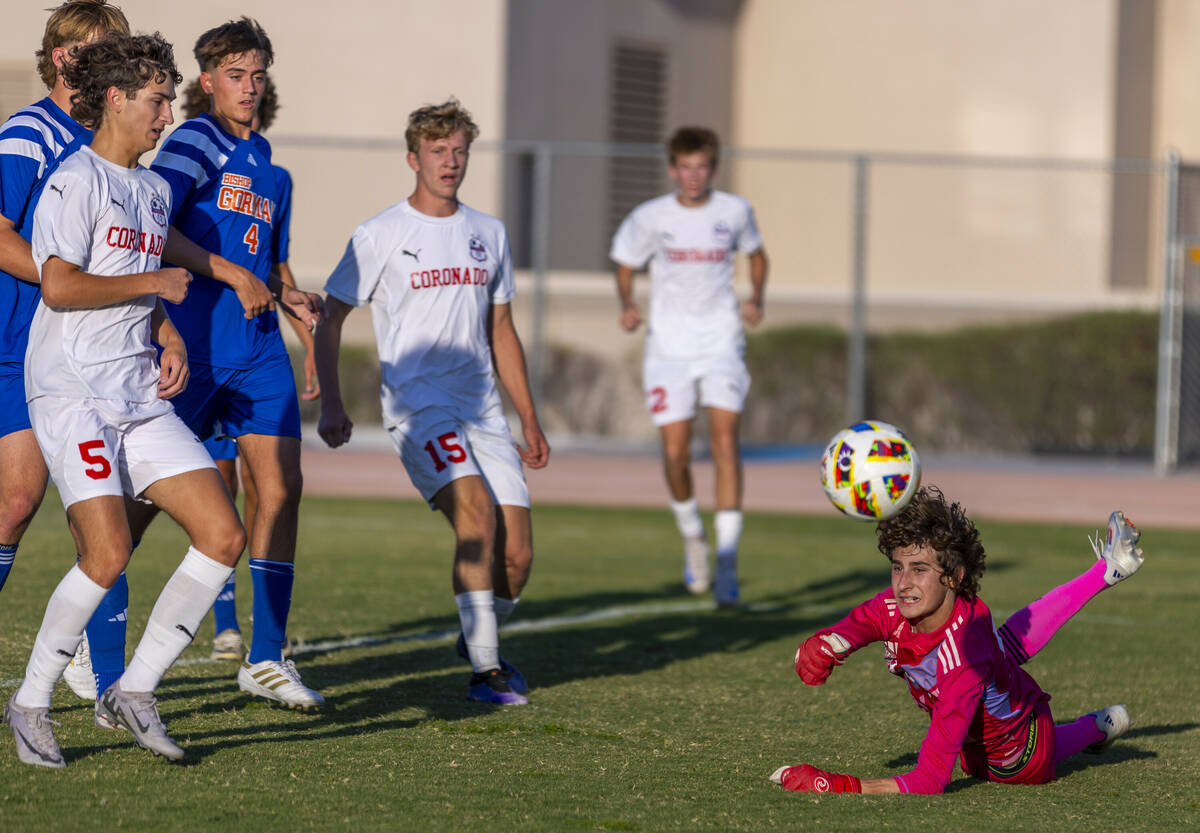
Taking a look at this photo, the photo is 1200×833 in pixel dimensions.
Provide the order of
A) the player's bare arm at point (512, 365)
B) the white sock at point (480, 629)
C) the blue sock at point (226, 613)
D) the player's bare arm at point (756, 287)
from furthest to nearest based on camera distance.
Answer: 1. the player's bare arm at point (756, 287)
2. the blue sock at point (226, 613)
3. the player's bare arm at point (512, 365)
4. the white sock at point (480, 629)

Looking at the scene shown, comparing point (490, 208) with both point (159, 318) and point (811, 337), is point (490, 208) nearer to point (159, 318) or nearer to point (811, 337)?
point (811, 337)

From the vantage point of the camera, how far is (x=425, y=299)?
20.0 ft

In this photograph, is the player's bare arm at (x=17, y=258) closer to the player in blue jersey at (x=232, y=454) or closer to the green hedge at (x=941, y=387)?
the player in blue jersey at (x=232, y=454)

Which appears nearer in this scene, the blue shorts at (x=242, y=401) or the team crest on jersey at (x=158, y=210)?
the team crest on jersey at (x=158, y=210)

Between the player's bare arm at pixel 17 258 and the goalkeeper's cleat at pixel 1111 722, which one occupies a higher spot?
the player's bare arm at pixel 17 258

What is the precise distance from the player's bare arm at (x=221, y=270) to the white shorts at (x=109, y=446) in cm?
49

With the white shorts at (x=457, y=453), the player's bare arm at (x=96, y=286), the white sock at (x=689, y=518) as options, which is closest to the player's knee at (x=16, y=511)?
the player's bare arm at (x=96, y=286)

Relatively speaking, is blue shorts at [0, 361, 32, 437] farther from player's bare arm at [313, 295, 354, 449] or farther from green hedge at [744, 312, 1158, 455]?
green hedge at [744, 312, 1158, 455]

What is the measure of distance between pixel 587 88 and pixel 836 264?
3.68 metres

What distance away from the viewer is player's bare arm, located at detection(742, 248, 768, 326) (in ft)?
31.1

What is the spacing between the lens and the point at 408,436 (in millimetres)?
6074

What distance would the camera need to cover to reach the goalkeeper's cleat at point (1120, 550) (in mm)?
5051

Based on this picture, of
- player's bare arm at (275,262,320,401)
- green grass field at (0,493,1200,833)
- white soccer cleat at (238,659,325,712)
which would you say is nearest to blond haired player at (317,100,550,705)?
player's bare arm at (275,262,320,401)

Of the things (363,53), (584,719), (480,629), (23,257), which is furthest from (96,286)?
(363,53)
